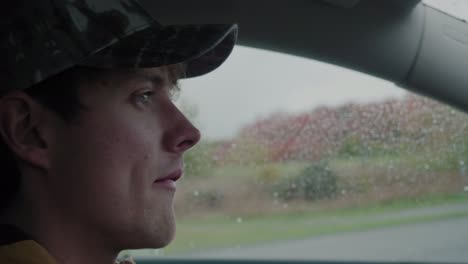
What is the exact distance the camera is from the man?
1511 millimetres

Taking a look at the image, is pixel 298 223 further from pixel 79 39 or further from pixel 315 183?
pixel 79 39

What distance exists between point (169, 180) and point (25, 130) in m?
0.32

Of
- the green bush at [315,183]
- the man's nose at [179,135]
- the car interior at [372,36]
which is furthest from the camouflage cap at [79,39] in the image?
the green bush at [315,183]

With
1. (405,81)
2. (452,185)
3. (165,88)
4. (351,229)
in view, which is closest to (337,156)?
(452,185)

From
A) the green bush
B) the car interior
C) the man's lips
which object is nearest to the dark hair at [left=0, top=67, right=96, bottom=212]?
the man's lips

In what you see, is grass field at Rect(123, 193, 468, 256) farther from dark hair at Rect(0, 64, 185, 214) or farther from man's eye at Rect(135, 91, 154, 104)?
dark hair at Rect(0, 64, 185, 214)

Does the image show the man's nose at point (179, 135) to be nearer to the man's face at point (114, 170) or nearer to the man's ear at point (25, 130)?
the man's face at point (114, 170)

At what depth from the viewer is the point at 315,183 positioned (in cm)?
392

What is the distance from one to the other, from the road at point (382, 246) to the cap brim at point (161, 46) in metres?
2.48

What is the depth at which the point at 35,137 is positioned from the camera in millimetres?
1593

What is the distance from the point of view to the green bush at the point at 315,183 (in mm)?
3857

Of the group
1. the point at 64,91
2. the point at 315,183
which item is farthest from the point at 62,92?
the point at 315,183

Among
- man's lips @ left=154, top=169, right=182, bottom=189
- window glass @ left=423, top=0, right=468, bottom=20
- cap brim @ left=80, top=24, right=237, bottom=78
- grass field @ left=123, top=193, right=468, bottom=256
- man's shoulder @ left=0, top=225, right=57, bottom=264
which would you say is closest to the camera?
man's shoulder @ left=0, top=225, right=57, bottom=264

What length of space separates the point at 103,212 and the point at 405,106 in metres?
1.98
